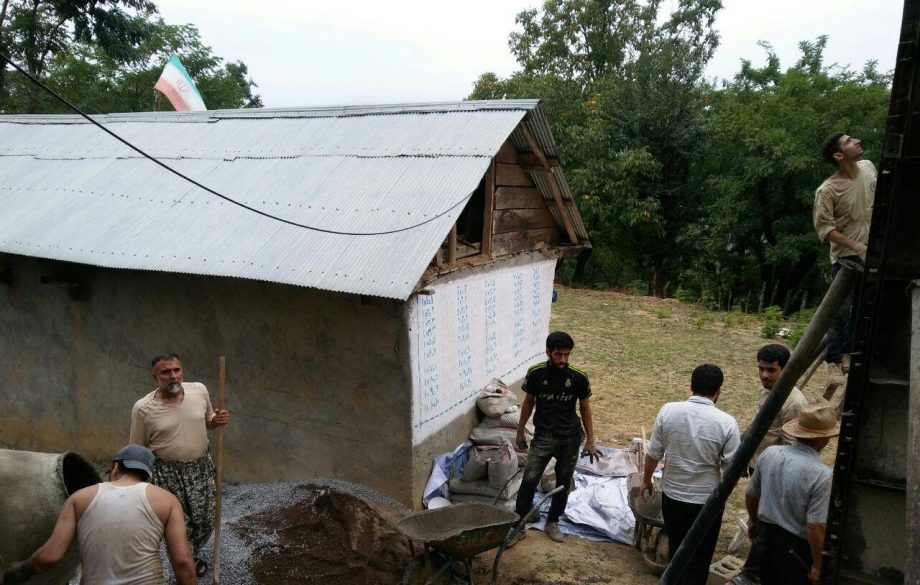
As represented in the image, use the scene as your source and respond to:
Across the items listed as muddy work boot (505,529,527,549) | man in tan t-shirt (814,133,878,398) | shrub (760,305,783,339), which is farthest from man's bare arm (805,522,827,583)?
shrub (760,305,783,339)

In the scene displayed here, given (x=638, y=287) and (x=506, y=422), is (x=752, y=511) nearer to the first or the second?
(x=506, y=422)

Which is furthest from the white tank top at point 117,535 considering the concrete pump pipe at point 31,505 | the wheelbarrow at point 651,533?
the wheelbarrow at point 651,533

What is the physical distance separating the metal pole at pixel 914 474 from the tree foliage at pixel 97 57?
69.5 ft

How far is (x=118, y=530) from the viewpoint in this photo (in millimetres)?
3242

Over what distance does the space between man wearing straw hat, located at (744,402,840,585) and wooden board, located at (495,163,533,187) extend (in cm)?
441

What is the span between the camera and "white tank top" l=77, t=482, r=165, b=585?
322cm

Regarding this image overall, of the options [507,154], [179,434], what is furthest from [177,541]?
[507,154]

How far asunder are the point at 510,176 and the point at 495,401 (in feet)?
8.99

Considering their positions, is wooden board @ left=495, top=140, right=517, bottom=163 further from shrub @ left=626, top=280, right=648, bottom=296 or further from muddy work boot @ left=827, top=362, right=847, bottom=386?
shrub @ left=626, top=280, right=648, bottom=296

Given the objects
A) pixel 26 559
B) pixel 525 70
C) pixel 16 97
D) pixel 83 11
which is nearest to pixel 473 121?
pixel 26 559

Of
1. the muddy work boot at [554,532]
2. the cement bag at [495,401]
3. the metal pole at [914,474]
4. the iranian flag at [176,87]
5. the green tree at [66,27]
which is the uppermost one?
the green tree at [66,27]

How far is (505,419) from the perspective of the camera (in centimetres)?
691

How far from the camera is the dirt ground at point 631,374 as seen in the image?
5.38 m

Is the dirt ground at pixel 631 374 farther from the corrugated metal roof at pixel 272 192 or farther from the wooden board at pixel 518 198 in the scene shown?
the wooden board at pixel 518 198
